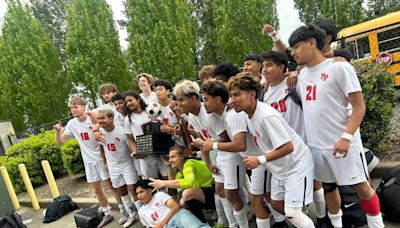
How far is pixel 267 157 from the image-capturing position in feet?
8.69

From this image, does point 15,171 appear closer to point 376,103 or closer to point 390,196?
point 376,103

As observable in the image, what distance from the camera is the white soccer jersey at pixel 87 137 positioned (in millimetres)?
5188

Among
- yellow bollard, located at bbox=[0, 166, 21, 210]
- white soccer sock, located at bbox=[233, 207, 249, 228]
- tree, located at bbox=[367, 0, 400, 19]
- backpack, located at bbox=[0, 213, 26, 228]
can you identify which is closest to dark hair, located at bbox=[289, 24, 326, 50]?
white soccer sock, located at bbox=[233, 207, 249, 228]

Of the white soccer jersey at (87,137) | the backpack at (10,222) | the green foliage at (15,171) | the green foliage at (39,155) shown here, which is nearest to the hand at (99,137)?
the white soccer jersey at (87,137)

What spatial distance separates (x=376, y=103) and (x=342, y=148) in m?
2.27

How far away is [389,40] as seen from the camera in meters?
9.45

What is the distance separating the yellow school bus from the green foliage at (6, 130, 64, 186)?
28.0ft

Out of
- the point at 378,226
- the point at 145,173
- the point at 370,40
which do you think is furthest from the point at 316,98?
the point at 370,40

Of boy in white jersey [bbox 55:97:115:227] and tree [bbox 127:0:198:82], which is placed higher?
tree [bbox 127:0:198:82]

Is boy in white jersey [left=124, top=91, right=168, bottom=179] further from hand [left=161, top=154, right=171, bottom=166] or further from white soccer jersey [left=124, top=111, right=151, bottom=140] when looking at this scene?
hand [left=161, top=154, right=171, bottom=166]

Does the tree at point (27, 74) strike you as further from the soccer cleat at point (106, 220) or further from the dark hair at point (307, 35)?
the dark hair at point (307, 35)

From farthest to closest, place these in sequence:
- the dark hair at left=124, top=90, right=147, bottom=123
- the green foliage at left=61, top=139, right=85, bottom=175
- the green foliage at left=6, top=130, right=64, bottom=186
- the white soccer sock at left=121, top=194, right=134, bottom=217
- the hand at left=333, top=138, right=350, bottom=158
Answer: the green foliage at left=6, top=130, right=64, bottom=186 → the green foliage at left=61, top=139, right=85, bottom=175 → the white soccer sock at left=121, top=194, right=134, bottom=217 → the dark hair at left=124, top=90, right=147, bottom=123 → the hand at left=333, top=138, right=350, bottom=158

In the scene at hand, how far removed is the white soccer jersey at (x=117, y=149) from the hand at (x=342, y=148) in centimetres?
317

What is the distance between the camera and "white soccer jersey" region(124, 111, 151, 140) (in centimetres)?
452
